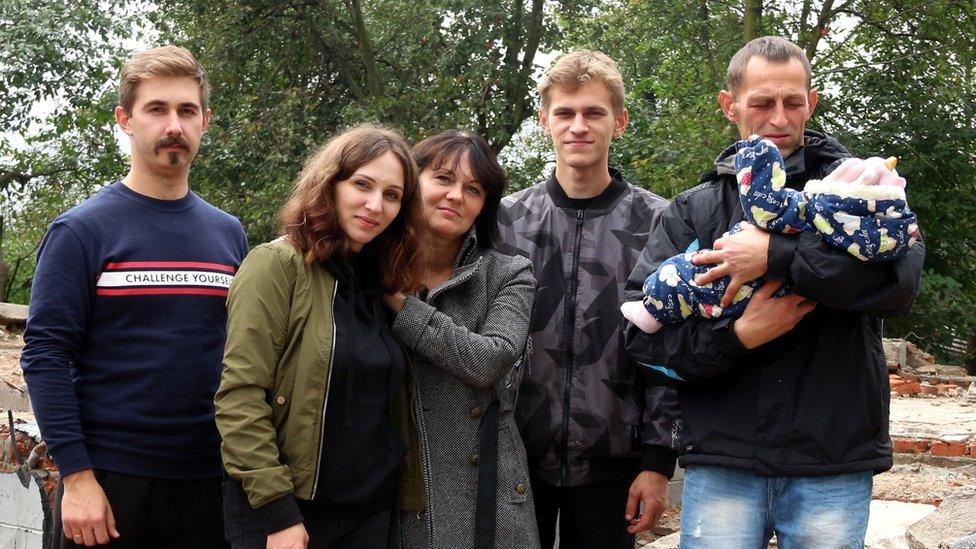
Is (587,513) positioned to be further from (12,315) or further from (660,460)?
(12,315)

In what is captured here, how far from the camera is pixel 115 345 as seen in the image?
3014 mm

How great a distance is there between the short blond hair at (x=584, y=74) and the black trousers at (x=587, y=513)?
1.24m

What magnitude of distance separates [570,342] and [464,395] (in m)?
0.44

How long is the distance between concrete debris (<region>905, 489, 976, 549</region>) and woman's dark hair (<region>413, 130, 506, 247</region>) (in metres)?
1.67

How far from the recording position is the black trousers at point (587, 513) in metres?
3.24

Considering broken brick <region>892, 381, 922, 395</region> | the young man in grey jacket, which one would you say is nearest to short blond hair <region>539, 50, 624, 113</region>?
the young man in grey jacket

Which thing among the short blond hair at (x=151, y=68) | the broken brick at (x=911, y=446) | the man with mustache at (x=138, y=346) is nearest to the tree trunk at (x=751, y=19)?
the broken brick at (x=911, y=446)

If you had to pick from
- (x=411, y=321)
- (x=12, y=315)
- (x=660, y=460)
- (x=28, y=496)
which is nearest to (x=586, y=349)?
(x=660, y=460)

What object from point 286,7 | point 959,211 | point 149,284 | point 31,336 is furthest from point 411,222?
point 959,211

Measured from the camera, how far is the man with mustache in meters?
2.91

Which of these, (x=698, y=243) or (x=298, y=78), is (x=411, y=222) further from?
(x=298, y=78)

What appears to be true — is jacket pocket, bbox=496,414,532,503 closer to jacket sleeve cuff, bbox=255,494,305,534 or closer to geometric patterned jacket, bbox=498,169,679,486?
geometric patterned jacket, bbox=498,169,679,486

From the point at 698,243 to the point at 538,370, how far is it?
76 centimetres

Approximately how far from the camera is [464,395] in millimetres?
3029
